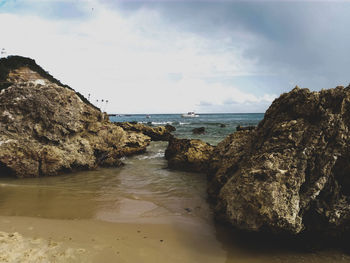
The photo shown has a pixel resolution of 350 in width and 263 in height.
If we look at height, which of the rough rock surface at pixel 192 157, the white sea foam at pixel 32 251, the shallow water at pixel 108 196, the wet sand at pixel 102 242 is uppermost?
the rough rock surface at pixel 192 157

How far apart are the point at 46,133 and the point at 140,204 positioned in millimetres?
4904

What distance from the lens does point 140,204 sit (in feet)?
17.6

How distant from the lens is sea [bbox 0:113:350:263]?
3.44 metres

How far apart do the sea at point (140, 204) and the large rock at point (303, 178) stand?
0.43 metres

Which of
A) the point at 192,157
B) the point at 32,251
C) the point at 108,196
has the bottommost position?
the point at 108,196

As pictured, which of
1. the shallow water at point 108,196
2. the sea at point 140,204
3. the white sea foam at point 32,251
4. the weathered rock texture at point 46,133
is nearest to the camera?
the white sea foam at point 32,251

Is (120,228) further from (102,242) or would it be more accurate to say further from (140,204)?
(140,204)

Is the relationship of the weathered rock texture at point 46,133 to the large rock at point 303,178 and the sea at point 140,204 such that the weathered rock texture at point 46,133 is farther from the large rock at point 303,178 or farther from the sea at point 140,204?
the large rock at point 303,178

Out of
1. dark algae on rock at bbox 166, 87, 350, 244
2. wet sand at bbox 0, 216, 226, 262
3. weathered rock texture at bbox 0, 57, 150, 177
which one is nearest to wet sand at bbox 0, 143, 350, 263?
wet sand at bbox 0, 216, 226, 262

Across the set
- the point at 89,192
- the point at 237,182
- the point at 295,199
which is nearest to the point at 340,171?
the point at 295,199

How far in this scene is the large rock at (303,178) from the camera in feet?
10.5

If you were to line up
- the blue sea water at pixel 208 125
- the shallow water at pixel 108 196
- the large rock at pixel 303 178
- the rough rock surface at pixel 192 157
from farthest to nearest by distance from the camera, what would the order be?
1. the blue sea water at pixel 208 125
2. the rough rock surface at pixel 192 157
3. the shallow water at pixel 108 196
4. the large rock at pixel 303 178

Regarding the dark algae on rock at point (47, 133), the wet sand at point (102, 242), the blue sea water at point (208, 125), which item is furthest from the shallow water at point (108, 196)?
the blue sea water at point (208, 125)

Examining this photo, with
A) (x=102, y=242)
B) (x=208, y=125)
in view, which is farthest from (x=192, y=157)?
(x=208, y=125)
